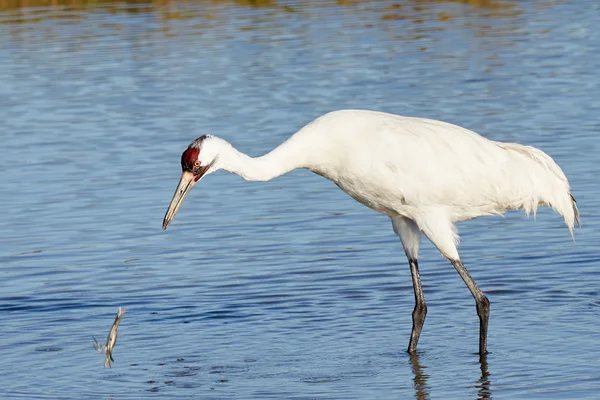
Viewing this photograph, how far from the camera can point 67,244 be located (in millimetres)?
12141

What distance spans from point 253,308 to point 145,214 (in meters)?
3.00

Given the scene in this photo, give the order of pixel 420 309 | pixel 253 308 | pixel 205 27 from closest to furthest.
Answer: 1. pixel 420 309
2. pixel 253 308
3. pixel 205 27

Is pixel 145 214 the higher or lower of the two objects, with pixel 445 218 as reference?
lower

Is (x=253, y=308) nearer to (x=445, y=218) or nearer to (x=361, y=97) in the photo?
(x=445, y=218)

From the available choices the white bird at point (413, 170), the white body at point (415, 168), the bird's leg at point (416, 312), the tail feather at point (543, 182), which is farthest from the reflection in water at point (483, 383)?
the tail feather at point (543, 182)

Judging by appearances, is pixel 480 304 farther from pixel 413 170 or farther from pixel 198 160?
pixel 198 160

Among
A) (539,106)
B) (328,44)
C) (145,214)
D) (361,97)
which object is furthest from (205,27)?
(145,214)

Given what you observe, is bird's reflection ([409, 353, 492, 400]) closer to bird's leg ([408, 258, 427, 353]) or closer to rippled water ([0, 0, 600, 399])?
rippled water ([0, 0, 600, 399])

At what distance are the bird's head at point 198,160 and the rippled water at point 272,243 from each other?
112 cm

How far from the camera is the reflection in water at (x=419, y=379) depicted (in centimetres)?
822

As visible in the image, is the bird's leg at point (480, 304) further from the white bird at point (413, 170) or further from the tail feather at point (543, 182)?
the tail feather at point (543, 182)

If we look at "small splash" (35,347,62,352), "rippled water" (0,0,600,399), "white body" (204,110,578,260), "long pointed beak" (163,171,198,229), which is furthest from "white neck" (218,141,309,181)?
"small splash" (35,347,62,352)

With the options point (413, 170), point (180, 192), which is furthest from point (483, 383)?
point (180, 192)

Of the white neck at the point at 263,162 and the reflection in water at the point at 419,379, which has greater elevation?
the white neck at the point at 263,162
